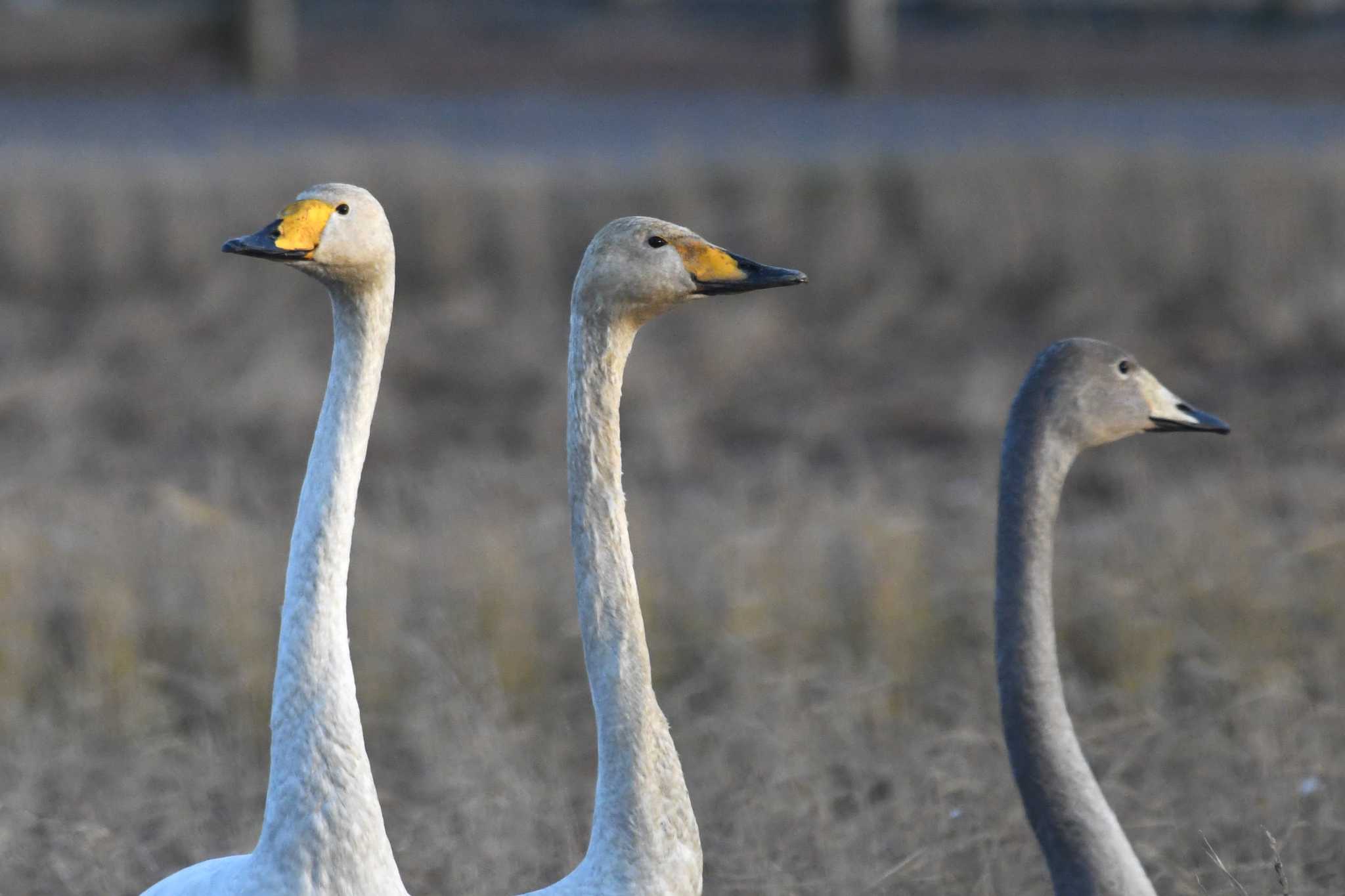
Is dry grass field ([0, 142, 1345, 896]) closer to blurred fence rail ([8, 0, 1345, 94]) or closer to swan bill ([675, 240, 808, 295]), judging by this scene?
swan bill ([675, 240, 808, 295])

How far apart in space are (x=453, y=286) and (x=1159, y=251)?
3.54 metres

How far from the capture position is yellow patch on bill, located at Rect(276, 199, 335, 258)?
9.94 ft

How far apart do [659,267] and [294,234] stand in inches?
21.6

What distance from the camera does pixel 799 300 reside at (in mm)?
10539

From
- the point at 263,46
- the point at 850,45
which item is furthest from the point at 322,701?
the point at 263,46

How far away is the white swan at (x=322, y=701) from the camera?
309cm

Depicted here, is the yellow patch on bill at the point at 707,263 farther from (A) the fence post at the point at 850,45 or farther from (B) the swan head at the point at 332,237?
(A) the fence post at the point at 850,45

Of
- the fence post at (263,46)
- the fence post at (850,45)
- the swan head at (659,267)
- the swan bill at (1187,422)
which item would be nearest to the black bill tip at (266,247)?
the swan head at (659,267)

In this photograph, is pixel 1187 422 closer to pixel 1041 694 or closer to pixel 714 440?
pixel 1041 694

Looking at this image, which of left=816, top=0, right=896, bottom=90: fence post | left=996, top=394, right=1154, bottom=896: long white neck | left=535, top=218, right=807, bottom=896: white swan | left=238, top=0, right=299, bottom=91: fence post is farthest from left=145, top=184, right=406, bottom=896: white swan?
left=238, top=0, right=299, bottom=91: fence post

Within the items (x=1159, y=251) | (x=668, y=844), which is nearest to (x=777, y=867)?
(x=668, y=844)

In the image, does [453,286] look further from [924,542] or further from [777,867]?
[777,867]

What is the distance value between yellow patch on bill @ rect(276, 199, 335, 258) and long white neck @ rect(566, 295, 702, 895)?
42 centimetres

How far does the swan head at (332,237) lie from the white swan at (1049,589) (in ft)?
3.28
